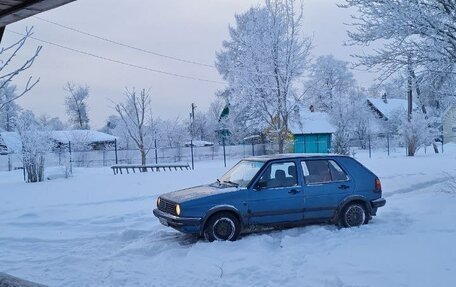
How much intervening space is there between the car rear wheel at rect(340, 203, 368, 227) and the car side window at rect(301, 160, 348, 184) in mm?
603

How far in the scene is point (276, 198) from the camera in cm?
918

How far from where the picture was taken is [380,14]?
1328 cm

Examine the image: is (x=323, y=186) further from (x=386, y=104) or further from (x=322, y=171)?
(x=386, y=104)

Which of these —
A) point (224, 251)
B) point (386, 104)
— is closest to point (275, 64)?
point (224, 251)

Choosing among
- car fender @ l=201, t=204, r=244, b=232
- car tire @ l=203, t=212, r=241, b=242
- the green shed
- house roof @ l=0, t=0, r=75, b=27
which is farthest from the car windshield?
the green shed

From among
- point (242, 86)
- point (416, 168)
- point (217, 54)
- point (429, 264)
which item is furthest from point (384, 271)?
point (217, 54)

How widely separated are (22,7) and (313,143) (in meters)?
43.1

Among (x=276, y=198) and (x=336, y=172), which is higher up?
(x=336, y=172)

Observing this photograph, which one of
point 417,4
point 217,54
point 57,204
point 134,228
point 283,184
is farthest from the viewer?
point 217,54

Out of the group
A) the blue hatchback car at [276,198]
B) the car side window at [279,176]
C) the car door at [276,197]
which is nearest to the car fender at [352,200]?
the blue hatchback car at [276,198]

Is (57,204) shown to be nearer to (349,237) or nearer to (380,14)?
(349,237)

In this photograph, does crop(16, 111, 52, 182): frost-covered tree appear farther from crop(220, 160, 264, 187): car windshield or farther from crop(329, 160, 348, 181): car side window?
crop(329, 160, 348, 181): car side window

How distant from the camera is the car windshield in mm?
9445

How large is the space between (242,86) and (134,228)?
18.5 m
